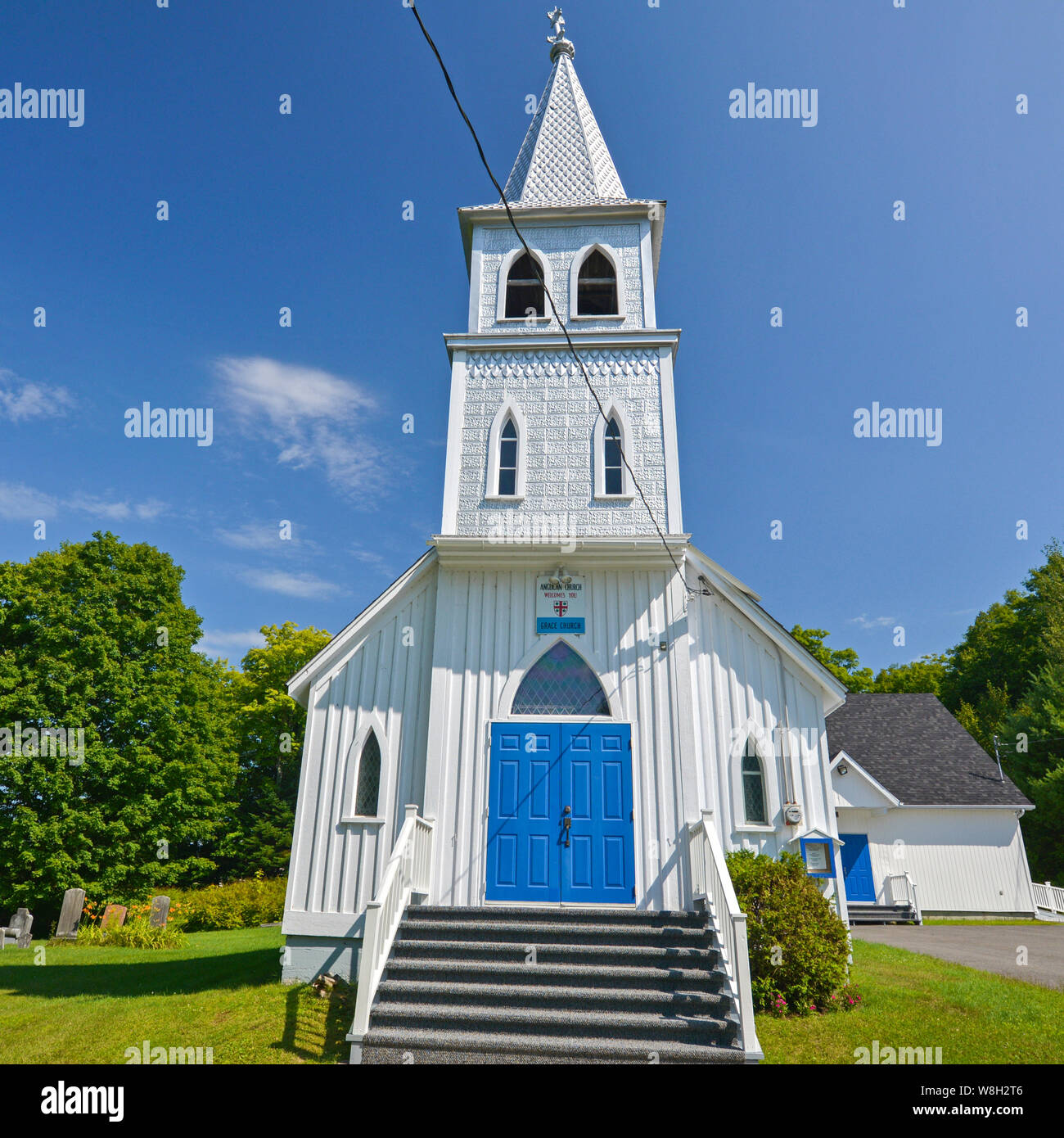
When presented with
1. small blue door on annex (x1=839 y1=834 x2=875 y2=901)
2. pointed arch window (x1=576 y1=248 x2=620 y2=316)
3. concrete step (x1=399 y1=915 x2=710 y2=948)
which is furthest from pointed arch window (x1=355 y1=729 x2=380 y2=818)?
small blue door on annex (x1=839 y1=834 x2=875 y2=901)

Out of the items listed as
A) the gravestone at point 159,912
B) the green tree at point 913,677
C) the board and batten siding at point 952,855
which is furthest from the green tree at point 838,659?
the gravestone at point 159,912

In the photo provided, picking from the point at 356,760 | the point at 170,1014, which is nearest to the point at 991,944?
the point at 356,760

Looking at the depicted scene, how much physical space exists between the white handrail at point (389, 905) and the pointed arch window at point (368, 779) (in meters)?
1.14

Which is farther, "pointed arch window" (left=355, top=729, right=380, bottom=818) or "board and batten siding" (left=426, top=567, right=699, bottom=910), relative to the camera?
"pointed arch window" (left=355, top=729, right=380, bottom=818)

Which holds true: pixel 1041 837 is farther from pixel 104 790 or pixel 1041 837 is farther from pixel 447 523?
pixel 104 790

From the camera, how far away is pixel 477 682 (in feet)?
33.7

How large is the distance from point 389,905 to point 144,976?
6452 millimetres

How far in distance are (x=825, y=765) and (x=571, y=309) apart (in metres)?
8.60

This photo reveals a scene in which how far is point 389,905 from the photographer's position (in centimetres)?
776

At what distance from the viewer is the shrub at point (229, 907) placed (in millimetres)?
21844

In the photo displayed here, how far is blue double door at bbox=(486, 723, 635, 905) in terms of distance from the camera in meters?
9.27

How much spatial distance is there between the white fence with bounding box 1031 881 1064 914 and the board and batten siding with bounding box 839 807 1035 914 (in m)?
0.28

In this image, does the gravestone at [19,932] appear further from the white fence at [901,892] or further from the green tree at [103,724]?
the white fence at [901,892]

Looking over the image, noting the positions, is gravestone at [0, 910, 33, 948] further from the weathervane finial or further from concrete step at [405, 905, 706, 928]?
the weathervane finial
